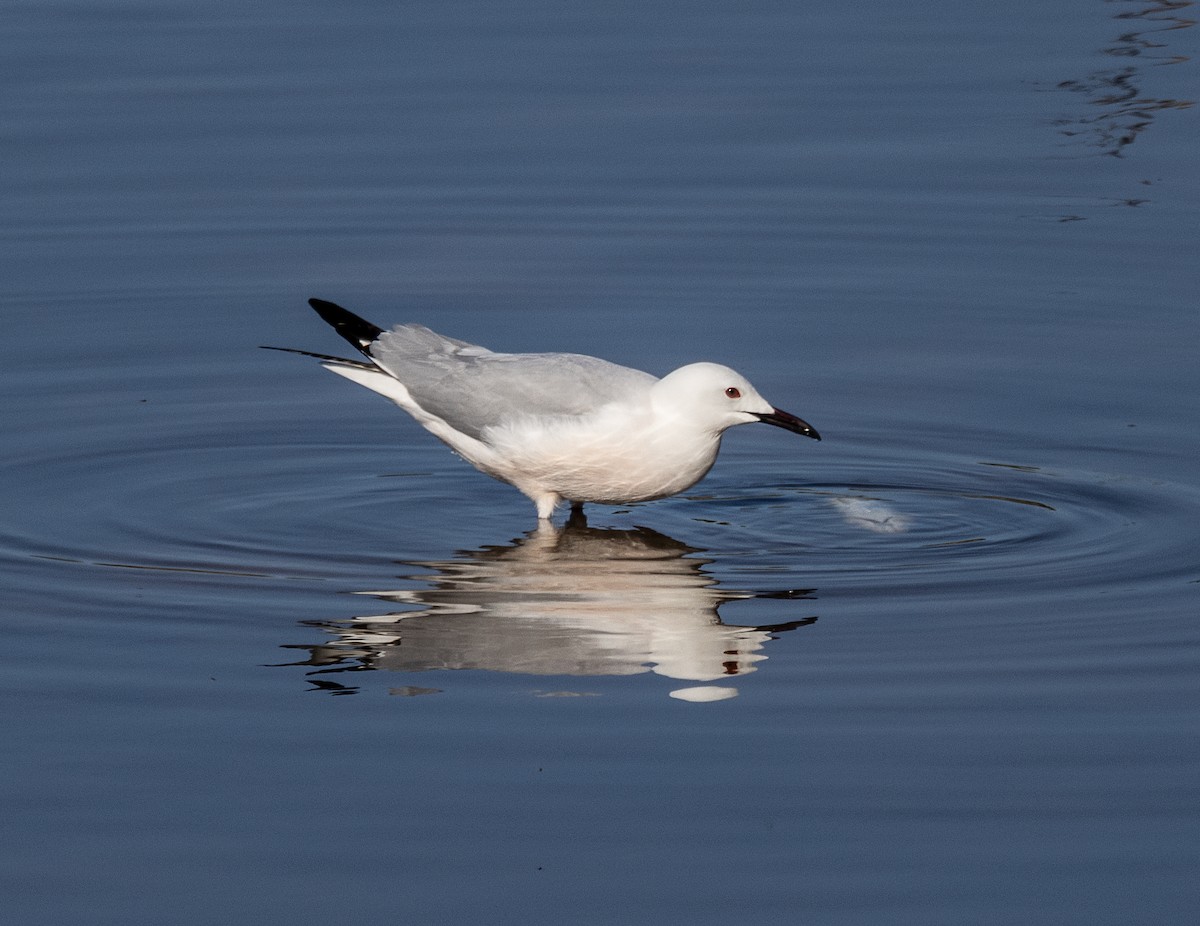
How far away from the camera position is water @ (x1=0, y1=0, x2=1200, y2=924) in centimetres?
571

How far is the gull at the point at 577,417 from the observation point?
8.56 m

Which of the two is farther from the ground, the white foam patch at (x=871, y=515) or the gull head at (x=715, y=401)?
the gull head at (x=715, y=401)

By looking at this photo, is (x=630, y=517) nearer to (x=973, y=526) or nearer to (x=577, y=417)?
(x=577, y=417)

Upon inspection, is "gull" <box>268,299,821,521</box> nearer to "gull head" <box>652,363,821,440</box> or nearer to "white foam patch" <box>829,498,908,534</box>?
"gull head" <box>652,363,821,440</box>

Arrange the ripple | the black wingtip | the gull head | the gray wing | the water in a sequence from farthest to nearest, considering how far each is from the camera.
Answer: the black wingtip, the gray wing, the gull head, the ripple, the water

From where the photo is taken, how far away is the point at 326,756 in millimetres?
6199

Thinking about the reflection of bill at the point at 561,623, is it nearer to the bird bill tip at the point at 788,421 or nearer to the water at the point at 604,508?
the water at the point at 604,508

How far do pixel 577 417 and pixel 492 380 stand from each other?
1.50 feet

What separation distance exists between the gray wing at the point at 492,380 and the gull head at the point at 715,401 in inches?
7.1

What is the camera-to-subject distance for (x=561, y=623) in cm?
745

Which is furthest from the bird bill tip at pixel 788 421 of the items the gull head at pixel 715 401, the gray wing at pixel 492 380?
the gray wing at pixel 492 380

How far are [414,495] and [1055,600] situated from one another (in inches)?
112

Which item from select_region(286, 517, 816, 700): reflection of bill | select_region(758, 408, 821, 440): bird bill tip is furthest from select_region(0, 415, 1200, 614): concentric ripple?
select_region(758, 408, 821, 440): bird bill tip

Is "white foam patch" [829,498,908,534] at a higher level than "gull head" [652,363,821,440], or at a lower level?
lower
